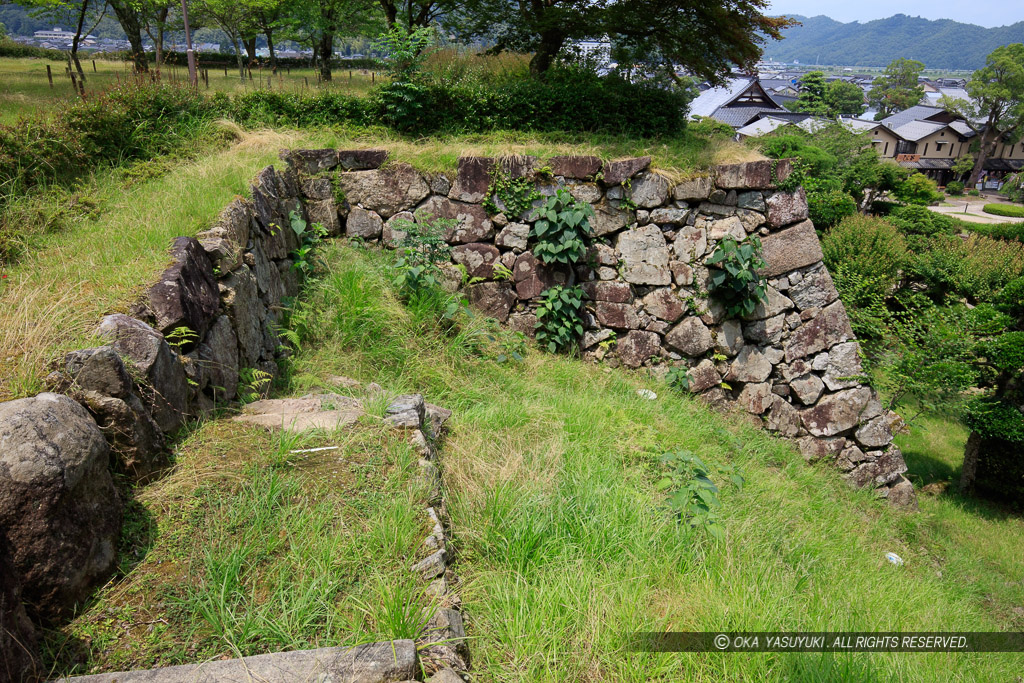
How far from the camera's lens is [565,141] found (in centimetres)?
765

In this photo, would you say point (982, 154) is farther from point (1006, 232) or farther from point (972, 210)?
point (1006, 232)

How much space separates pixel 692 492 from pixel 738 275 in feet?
12.4

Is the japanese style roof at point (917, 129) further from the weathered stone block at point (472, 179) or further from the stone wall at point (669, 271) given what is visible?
the weathered stone block at point (472, 179)

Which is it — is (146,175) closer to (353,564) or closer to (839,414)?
(353,564)

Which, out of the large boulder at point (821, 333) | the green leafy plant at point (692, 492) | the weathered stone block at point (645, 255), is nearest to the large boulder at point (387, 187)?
the weathered stone block at point (645, 255)

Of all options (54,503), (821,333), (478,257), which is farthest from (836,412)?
(54,503)

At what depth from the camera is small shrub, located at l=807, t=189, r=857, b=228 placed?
16875 mm

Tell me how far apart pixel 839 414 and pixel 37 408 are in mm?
8025

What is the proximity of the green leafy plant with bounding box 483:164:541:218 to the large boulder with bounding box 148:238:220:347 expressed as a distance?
3.75 m

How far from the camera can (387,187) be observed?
6.98 meters

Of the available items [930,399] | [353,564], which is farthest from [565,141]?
[930,399]

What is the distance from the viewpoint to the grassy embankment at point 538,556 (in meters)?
2.22

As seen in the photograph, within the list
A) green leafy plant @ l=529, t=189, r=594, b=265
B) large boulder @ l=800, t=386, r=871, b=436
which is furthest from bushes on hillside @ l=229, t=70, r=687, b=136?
large boulder @ l=800, t=386, r=871, b=436

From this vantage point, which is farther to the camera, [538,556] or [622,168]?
[622,168]
